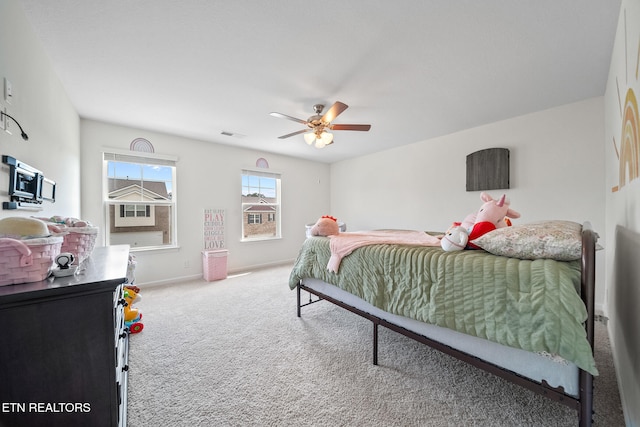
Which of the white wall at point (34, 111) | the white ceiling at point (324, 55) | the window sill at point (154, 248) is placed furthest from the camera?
the window sill at point (154, 248)

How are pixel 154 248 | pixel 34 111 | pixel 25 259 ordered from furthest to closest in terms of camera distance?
1. pixel 154 248
2. pixel 34 111
3. pixel 25 259

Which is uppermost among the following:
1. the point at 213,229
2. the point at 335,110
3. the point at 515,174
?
the point at 335,110

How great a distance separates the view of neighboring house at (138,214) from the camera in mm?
3439

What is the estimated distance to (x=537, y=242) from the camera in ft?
3.78

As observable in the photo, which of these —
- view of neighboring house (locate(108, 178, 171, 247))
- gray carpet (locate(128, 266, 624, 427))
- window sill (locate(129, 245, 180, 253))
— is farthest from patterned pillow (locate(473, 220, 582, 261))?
view of neighboring house (locate(108, 178, 171, 247))

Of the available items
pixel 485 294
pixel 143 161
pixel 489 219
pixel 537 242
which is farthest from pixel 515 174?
pixel 143 161

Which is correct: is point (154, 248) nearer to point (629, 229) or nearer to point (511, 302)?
point (511, 302)

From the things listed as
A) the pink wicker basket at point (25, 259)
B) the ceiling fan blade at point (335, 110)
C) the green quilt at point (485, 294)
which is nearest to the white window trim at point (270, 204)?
the ceiling fan blade at point (335, 110)

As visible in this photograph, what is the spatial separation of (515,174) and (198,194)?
4.78 meters

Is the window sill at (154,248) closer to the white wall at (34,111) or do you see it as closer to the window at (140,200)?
the window at (140,200)

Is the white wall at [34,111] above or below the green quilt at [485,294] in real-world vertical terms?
above

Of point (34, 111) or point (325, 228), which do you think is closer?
point (34, 111)

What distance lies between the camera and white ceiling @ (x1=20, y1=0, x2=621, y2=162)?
1.48m

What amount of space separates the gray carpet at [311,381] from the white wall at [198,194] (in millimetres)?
1484
